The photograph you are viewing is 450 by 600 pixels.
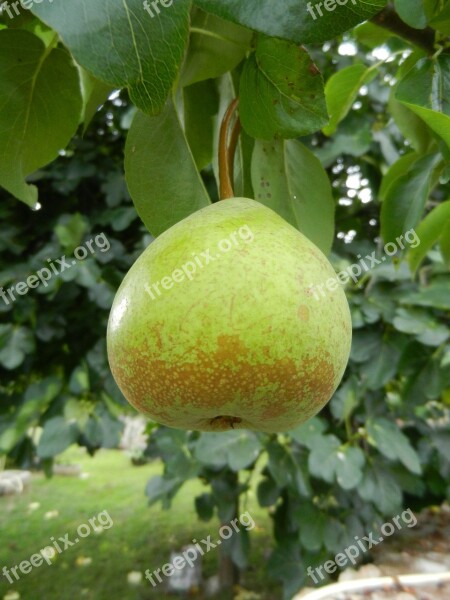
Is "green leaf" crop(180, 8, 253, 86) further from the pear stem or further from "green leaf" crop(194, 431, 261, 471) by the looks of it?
"green leaf" crop(194, 431, 261, 471)

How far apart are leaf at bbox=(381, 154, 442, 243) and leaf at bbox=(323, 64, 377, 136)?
143 millimetres

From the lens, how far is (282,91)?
1.61 ft

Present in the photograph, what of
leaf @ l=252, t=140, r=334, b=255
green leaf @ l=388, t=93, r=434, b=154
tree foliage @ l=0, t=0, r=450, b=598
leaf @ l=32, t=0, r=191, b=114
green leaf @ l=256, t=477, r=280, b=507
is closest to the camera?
leaf @ l=32, t=0, r=191, b=114

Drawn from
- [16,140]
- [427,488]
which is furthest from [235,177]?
[427,488]

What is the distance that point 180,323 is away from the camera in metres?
0.39

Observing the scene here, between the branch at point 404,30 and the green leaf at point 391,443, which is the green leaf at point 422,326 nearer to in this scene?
the green leaf at point 391,443

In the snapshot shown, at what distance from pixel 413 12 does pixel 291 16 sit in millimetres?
233

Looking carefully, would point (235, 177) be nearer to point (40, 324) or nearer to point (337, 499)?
point (40, 324)

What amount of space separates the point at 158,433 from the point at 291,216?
1.19 metres

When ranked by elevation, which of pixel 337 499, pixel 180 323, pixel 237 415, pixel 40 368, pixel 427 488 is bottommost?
pixel 427 488

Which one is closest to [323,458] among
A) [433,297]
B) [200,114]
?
[433,297]

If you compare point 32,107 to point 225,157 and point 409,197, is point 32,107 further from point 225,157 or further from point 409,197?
point 409,197

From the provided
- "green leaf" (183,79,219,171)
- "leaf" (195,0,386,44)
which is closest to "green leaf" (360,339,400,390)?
"green leaf" (183,79,219,171)

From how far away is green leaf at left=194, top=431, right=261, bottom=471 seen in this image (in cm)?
146
